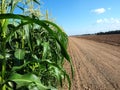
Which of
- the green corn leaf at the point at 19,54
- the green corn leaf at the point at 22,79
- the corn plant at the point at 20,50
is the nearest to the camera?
the corn plant at the point at 20,50

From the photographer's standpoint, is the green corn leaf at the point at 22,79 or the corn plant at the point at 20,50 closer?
the corn plant at the point at 20,50

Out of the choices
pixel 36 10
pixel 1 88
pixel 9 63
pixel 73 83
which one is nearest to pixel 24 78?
pixel 1 88

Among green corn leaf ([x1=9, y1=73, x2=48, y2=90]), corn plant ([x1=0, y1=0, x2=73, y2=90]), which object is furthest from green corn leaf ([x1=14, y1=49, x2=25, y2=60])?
green corn leaf ([x1=9, y1=73, x2=48, y2=90])

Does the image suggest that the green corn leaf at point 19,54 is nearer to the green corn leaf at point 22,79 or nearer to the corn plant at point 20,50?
the corn plant at point 20,50

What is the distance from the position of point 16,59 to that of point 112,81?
5608 mm

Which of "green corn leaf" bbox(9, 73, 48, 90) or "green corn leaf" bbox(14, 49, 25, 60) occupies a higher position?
"green corn leaf" bbox(14, 49, 25, 60)

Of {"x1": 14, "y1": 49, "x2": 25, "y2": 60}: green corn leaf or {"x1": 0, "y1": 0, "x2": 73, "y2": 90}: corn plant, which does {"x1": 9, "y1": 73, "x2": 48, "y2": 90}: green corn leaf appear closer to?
{"x1": 0, "y1": 0, "x2": 73, "y2": 90}: corn plant

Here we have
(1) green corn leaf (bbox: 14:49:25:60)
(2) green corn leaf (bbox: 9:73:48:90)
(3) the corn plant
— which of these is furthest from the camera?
(1) green corn leaf (bbox: 14:49:25:60)

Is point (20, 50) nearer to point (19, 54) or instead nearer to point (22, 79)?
point (19, 54)

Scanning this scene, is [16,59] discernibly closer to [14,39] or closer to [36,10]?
[14,39]

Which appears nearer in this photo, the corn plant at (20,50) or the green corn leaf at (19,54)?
the corn plant at (20,50)

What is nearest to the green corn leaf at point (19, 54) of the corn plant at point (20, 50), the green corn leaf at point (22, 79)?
the corn plant at point (20, 50)

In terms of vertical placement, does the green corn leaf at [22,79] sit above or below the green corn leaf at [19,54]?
below

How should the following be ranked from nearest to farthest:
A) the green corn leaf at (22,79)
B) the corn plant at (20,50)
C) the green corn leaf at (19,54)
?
the corn plant at (20,50) < the green corn leaf at (22,79) < the green corn leaf at (19,54)
